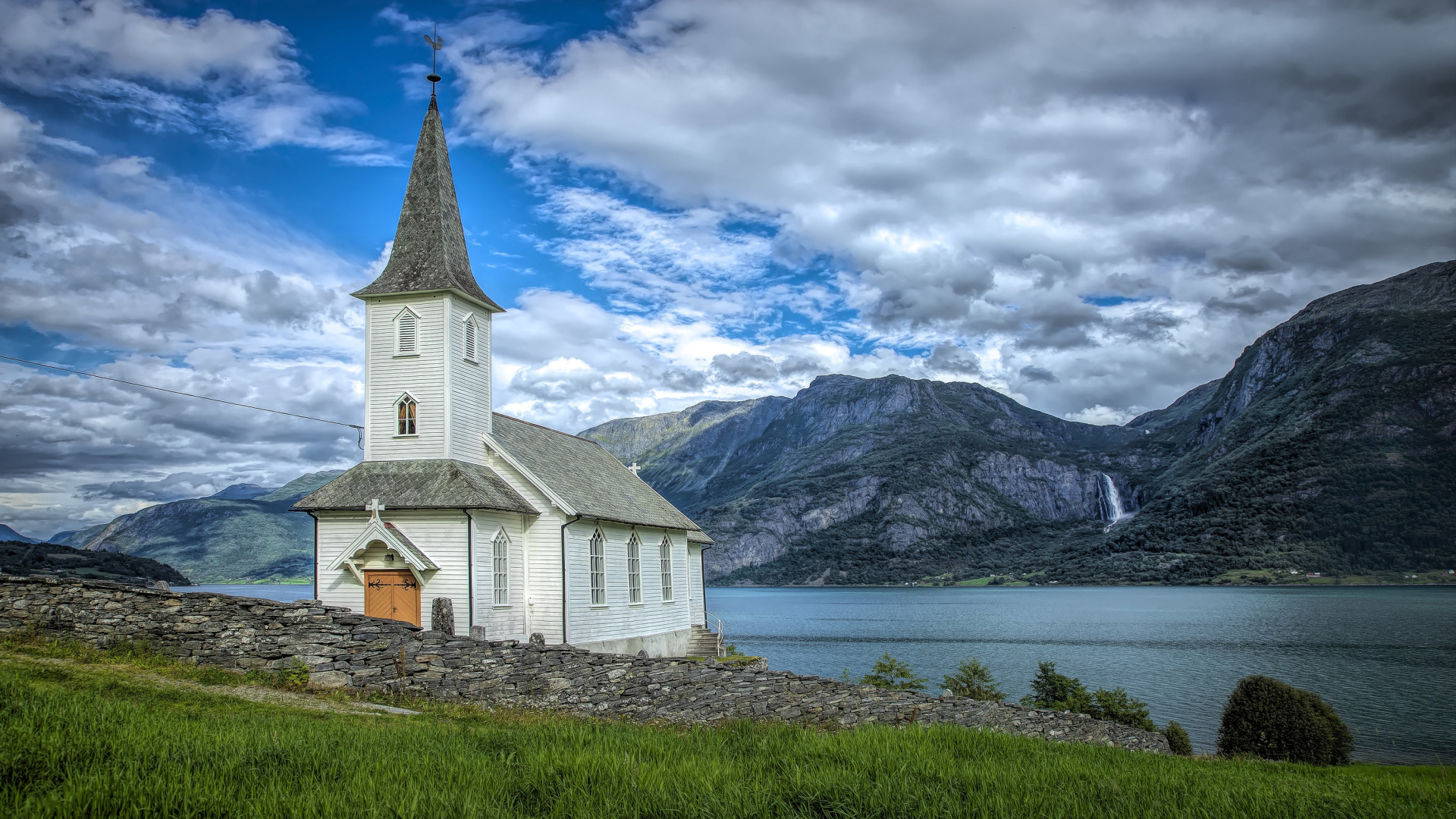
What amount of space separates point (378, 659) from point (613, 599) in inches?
529

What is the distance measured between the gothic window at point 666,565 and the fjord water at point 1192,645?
9568 mm

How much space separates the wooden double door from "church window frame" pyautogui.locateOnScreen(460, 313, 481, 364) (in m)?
7.32

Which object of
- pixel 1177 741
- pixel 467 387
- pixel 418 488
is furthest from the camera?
pixel 467 387

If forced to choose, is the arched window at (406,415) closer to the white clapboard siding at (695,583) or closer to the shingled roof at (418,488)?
the shingled roof at (418,488)

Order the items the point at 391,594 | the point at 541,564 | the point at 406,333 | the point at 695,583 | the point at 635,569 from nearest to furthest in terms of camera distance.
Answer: the point at 391,594 → the point at 541,564 → the point at 406,333 → the point at 635,569 → the point at 695,583

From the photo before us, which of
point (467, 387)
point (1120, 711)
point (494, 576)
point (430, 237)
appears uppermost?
point (430, 237)

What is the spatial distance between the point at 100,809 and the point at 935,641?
67454 mm

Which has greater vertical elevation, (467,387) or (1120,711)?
(467,387)

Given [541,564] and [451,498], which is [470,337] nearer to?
[451,498]

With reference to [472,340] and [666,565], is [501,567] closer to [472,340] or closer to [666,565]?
[472,340]

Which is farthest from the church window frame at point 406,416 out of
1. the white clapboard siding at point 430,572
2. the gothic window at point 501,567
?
the gothic window at point 501,567

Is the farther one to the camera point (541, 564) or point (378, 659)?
point (541, 564)

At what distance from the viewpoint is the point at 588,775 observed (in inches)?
296

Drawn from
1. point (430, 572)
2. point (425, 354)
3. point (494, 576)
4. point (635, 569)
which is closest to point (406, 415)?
point (425, 354)
